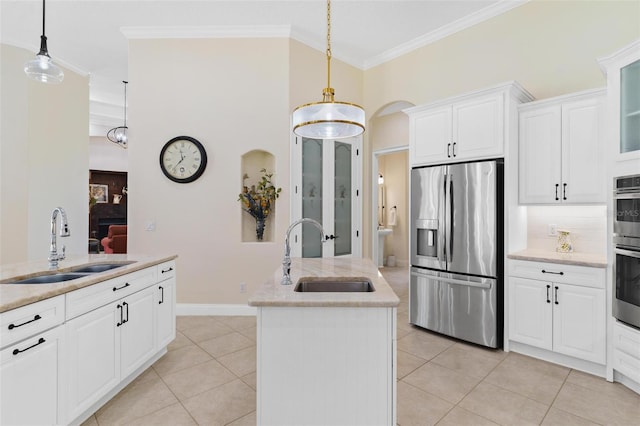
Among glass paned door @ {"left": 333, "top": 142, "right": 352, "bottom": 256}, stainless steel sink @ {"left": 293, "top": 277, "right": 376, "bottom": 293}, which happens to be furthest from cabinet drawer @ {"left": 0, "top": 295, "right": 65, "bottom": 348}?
glass paned door @ {"left": 333, "top": 142, "right": 352, "bottom": 256}

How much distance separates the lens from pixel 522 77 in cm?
344

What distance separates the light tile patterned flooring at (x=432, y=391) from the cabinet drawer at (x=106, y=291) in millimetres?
742

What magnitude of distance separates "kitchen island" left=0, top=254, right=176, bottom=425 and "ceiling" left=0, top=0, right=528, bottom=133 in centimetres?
294

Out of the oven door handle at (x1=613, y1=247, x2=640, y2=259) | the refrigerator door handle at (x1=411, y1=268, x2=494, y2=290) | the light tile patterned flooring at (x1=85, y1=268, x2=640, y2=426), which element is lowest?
the light tile patterned flooring at (x1=85, y1=268, x2=640, y2=426)

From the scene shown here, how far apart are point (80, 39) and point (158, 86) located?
140cm

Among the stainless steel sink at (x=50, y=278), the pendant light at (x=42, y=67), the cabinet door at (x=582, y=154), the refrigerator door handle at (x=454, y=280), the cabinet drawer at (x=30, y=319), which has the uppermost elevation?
the pendant light at (x=42, y=67)

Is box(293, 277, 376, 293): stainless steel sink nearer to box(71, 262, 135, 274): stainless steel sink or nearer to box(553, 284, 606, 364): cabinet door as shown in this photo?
box(71, 262, 135, 274): stainless steel sink

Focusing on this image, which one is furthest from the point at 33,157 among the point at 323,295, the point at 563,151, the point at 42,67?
the point at 563,151

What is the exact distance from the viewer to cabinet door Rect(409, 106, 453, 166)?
3360 mm

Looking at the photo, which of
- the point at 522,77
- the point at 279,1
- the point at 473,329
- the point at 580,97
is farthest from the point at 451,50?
the point at 473,329

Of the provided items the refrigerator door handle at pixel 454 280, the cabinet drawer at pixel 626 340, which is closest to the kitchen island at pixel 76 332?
the refrigerator door handle at pixel 454 280

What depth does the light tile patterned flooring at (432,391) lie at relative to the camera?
6.72 ft

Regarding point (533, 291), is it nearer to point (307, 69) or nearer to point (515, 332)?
point (515, 332)

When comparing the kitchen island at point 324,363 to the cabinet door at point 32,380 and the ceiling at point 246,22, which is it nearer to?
the cabinet door at point 32,380
